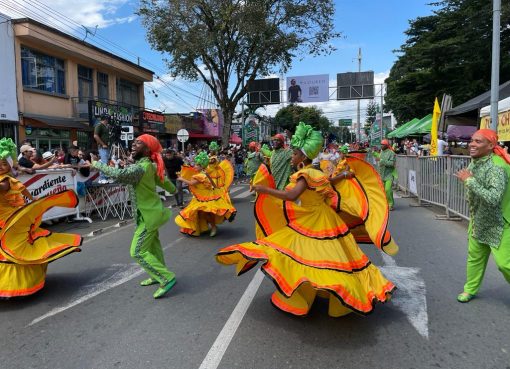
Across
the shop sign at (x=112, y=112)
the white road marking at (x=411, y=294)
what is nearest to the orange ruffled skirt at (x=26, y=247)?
the white road marking at (x=411, y=294)

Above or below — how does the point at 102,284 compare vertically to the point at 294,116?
below

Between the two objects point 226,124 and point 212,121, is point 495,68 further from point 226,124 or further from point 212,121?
point 212,121

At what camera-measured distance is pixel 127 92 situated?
101 ft

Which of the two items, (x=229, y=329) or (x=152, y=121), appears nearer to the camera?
(x=229, y=329)

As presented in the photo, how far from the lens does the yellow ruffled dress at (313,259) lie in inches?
142

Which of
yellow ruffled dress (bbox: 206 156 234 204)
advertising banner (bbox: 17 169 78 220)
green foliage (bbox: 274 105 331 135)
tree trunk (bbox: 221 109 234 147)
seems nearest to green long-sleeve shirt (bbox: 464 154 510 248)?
yellow ruffled dress (bbox: 206 156 234 204)

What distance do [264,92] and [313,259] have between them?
31825 mm

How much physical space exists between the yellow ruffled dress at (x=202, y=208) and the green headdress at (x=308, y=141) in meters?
4.37

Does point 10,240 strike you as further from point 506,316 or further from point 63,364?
→ point 506,316

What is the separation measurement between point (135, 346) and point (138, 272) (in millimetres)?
2349

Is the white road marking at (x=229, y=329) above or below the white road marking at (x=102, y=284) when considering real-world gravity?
above

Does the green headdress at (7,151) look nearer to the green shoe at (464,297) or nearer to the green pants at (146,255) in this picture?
the green pants at (146,255)

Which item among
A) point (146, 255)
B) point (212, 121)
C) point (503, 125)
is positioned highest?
point (212, 121)

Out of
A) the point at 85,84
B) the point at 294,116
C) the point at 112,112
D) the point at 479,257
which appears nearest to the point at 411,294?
the point at 479,257
